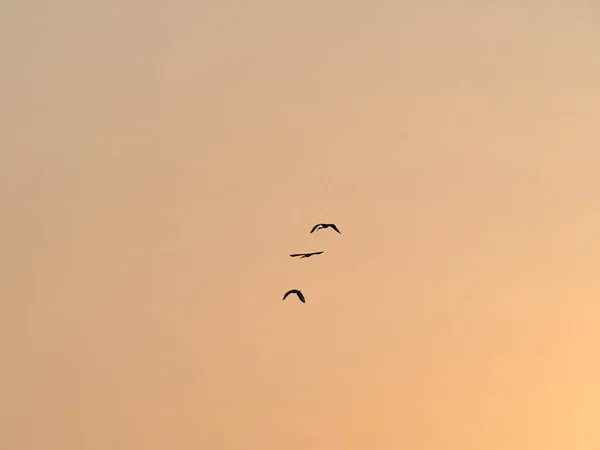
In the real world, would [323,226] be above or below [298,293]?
above

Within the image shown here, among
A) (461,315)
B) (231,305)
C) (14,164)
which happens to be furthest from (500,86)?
(14,164)

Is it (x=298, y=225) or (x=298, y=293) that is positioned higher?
(x=298, y=225)

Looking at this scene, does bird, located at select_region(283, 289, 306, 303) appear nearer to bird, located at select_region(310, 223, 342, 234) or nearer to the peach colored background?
the peach colored background

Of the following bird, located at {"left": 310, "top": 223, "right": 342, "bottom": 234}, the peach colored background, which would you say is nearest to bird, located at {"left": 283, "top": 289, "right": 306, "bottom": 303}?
the peach colored background

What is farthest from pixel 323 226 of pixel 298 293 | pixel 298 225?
pixel 298 293

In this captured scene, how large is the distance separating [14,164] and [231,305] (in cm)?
66

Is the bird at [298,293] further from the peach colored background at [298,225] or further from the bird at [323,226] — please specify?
the bird at [323,226]

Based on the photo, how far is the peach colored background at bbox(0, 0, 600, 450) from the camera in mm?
1697

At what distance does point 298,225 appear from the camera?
1850mm

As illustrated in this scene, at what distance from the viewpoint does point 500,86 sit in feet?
6.86

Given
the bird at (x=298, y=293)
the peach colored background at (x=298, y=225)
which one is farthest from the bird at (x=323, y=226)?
the bird at (x=298, y=293)

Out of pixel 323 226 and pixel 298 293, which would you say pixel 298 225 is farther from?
pixel 298 293

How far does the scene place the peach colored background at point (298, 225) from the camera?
170 cm

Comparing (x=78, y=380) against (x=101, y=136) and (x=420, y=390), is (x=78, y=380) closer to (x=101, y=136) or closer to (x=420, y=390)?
(x=101, y=136)
